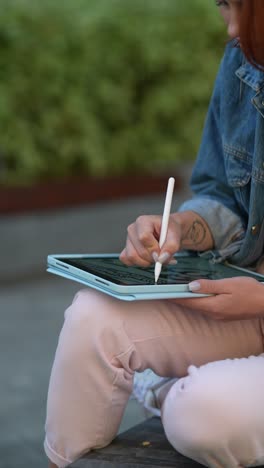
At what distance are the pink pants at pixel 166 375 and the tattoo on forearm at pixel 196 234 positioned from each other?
0.83 ft

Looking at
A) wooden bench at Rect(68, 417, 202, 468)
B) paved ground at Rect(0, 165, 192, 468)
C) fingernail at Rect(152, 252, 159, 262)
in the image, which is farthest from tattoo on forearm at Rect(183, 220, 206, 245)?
paved ground at Rect(0, 165, 192, 468)

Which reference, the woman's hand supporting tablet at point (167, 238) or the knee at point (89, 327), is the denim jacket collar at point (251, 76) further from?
the knee at point (89, 327)

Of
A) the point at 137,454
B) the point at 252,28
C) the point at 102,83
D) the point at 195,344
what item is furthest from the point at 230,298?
the point at 102,83

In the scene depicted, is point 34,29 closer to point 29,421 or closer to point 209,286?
point 29,421

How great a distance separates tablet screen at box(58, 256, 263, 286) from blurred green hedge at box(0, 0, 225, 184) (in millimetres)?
3364

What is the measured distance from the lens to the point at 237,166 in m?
2.22

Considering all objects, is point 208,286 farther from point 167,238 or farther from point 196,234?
point 196,234

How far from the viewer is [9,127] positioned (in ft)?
18.1

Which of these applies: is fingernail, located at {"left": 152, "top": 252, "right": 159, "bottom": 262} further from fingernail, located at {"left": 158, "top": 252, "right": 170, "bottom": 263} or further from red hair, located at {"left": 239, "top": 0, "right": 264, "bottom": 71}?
red hair, located at {"left": 239, "top": 0, "right": 264, "bottom": 71}

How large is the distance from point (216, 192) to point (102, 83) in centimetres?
368

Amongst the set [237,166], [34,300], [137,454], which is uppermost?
[237,166]

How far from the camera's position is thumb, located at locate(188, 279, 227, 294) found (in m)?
1.89

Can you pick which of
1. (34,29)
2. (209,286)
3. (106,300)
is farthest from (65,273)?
(34,29)

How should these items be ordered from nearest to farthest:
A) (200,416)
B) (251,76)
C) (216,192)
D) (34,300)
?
1. (200,416)
2. (251,76)
3. (216,192)
4. (34,300)
